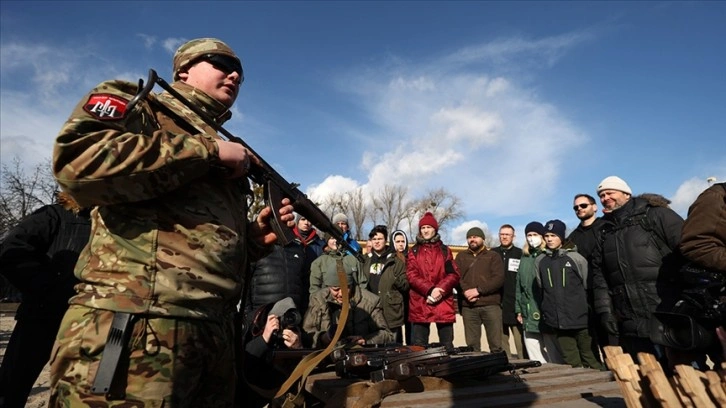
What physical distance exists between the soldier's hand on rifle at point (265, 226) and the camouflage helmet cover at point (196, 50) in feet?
2.38

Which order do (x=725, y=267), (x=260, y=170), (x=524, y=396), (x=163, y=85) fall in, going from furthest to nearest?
(x=725, y=267), (x=524, y=396), (x=260, y=170), (x=163, y=85)

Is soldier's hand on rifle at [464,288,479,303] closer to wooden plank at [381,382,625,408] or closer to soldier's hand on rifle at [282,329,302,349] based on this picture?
soldier's hand on rifle at [282,329,302,349]

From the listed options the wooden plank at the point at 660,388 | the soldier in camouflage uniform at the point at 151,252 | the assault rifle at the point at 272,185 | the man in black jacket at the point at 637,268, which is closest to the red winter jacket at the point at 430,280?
the man in black jacket at the point at 637,268

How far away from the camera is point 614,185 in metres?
5.09

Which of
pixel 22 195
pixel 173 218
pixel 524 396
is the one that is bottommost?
pixel 524 396

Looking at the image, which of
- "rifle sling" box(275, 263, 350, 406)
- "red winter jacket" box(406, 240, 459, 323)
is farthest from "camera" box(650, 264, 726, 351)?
"red winter jacket" box(406, 240, 459, 323)

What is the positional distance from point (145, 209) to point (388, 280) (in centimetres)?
541

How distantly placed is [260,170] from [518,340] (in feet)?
20.7

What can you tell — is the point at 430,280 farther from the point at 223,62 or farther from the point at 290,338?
the point at 223,62

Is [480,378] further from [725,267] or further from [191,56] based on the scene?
[191,56]

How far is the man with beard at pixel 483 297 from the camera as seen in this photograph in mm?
6777

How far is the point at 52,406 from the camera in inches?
58.6

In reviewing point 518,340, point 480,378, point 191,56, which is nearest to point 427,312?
point 518,340

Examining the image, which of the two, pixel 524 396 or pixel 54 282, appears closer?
pixel 524 396
